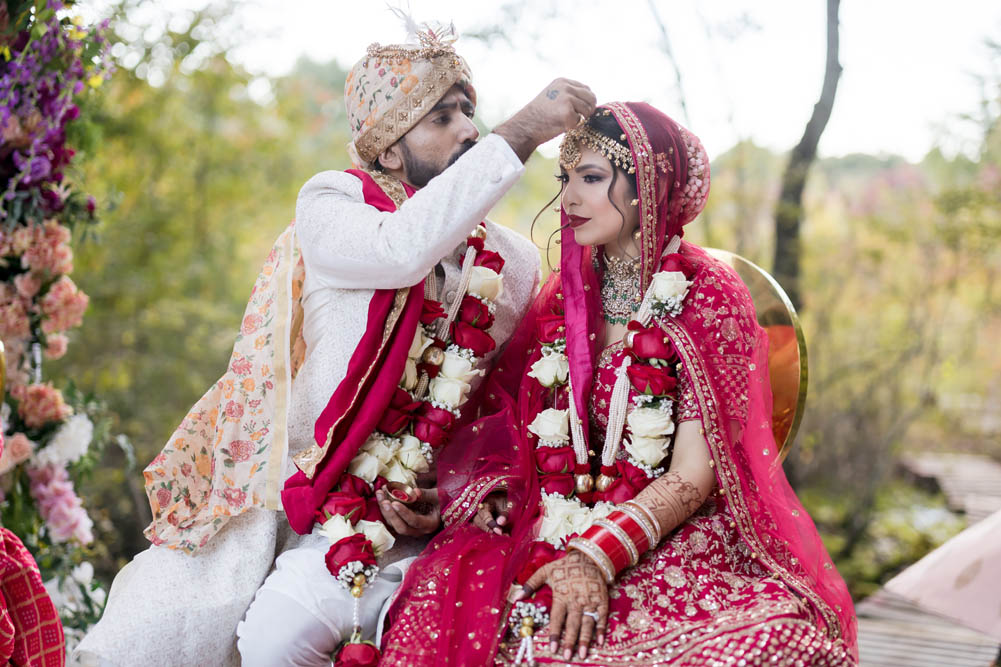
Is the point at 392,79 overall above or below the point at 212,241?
above

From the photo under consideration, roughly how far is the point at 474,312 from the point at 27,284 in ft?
7.13

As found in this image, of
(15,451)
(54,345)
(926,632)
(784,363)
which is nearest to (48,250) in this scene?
(54,345)

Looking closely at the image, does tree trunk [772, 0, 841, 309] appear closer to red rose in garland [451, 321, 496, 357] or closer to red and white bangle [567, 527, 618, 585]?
red rose in garland [451, 321, 496, 357]

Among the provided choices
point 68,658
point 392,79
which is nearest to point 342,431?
point 392,79

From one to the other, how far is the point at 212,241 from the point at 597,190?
258 inches

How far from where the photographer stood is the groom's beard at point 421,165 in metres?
2.97

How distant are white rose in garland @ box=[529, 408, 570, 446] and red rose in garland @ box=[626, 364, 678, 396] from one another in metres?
0.26

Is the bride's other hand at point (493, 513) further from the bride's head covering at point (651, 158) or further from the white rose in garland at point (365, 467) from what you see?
the bride's head covering at point (651, 158)

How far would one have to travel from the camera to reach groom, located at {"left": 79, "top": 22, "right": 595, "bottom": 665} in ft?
8.36

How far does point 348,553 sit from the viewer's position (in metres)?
2.50

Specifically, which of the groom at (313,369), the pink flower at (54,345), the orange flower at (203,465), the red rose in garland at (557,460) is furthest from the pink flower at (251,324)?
the pink flower at (54,345)

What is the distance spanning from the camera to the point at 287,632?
2486mm

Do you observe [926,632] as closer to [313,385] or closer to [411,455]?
[411,455]

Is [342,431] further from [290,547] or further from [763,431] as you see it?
[763,431]
